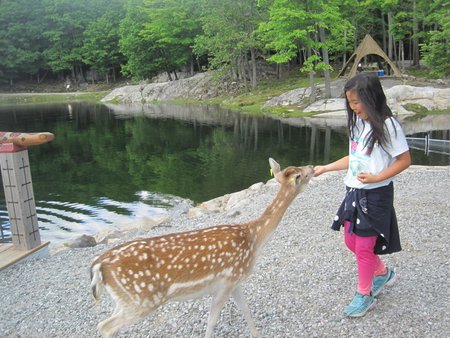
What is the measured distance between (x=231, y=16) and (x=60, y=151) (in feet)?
81.7

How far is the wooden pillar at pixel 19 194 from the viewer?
22.9ft

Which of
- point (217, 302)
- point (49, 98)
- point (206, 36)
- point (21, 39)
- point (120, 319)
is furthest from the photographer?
point (21, 39)

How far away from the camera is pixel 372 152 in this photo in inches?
160

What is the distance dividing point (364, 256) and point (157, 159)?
16024 millimetres

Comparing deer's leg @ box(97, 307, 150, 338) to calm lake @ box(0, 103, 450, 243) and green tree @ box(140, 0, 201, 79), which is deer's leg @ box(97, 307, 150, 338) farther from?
green tree @ box(140, 0, 201, 79)

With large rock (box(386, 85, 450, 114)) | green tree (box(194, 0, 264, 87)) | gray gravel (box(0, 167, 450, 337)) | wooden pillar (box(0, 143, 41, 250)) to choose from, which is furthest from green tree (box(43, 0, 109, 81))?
gray gravel (box(0, 167, 450, 337))

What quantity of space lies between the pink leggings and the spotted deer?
71 centimetres

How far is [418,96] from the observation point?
28.2 meters

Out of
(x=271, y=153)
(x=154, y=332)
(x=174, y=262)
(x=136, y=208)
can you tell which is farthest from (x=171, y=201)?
(x=174, y=262)

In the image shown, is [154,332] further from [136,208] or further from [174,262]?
[136,208]

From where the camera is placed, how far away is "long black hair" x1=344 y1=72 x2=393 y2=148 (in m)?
3.95

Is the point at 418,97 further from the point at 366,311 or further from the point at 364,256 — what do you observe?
the point at 364,256

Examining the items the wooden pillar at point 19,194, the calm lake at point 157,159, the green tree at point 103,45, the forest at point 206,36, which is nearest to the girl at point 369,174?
the wooden pillar at point 19,194


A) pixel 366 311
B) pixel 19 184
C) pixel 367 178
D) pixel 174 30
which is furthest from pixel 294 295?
pixel 174 30
